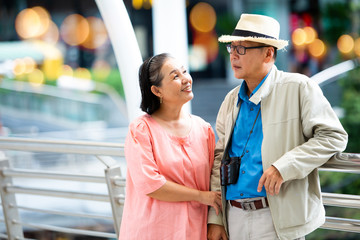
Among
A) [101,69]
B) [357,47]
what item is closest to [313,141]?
[357,47]

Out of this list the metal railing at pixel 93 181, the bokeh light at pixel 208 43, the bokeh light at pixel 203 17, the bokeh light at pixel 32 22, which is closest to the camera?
the metal railing at pixel 93 181

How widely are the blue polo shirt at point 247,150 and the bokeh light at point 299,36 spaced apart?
59.9ft

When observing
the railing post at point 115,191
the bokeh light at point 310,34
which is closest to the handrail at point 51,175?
the railing post at point 115,191

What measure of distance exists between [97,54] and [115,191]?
16.7 meters

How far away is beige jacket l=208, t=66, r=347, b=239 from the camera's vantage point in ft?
7.02

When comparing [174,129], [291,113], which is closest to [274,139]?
[291,113]

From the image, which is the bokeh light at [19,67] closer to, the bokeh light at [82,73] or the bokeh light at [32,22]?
the bokeh light at [32,22]

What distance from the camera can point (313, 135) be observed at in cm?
222

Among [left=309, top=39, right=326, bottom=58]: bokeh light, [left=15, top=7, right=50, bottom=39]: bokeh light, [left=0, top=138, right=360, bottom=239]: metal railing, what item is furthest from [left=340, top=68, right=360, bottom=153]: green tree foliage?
[left=15, top=7, right=50, bottom=39]: bokeh light

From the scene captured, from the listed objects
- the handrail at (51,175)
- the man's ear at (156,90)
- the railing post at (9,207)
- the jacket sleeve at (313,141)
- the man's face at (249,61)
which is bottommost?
the railing post at (9,207)

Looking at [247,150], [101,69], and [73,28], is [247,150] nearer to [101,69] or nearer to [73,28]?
[101,69]

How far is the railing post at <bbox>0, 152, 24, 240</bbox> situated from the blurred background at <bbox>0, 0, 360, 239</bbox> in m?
9.83

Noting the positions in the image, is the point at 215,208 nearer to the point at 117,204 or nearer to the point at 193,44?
the point at 117,204

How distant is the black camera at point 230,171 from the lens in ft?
7.62
